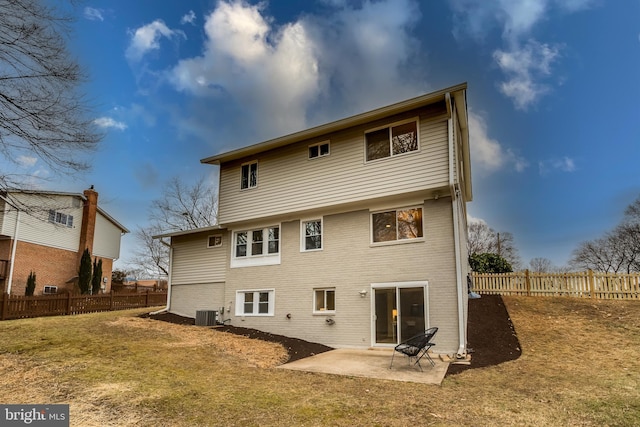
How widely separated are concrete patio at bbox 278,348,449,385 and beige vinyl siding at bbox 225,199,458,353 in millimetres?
1237

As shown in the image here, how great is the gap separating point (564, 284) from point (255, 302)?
13.3 meters

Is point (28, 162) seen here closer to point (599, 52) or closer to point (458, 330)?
point (458, 330)

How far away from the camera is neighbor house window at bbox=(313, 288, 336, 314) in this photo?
12914mm

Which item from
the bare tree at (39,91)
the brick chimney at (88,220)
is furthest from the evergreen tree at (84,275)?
the bare tree at (39,91)

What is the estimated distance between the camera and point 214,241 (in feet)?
54.4

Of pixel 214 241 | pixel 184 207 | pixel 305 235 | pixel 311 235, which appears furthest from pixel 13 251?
pixel 311 235

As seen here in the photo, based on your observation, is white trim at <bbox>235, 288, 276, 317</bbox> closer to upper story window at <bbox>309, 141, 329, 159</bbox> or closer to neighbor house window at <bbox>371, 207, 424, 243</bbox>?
neighbor house window at <bbox>371, 207, 424, 243</bbox>

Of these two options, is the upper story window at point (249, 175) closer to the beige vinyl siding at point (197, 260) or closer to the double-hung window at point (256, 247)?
→ the double-hung window at point (256, 247)

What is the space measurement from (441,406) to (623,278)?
1416 cm

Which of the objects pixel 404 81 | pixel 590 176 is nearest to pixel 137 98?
pixel 404 81

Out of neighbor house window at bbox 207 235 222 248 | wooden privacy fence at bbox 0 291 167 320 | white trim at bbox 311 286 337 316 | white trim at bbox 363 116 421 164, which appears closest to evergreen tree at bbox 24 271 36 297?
wooden privacy fence at bbox 0 291 167 320

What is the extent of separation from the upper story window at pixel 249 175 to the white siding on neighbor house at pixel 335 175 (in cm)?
21

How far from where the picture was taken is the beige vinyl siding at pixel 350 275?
36.3 ft

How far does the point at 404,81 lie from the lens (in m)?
18.2
